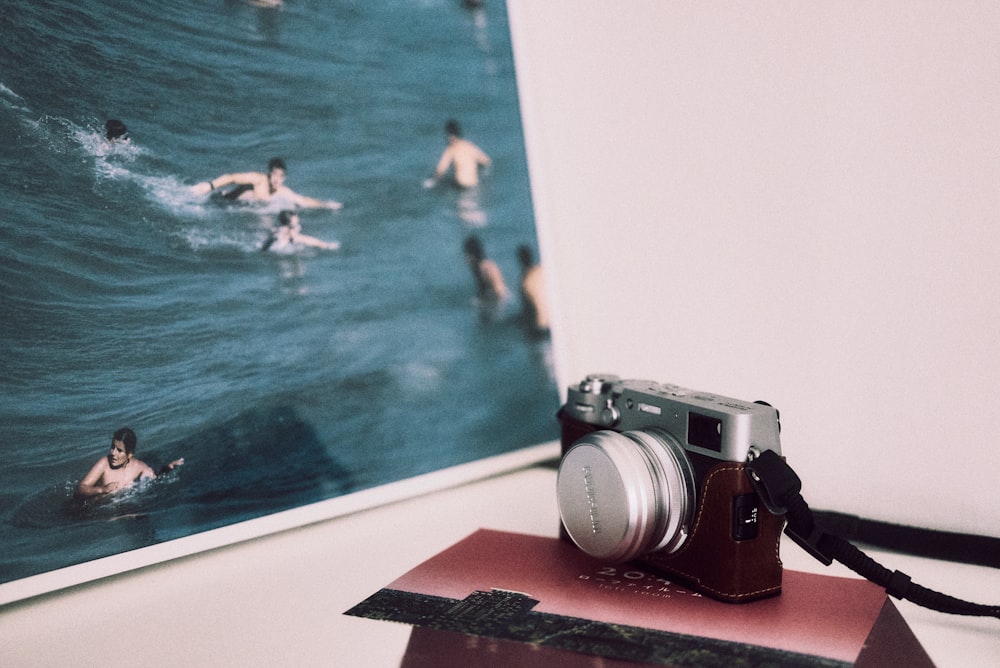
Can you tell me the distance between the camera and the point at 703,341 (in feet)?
3.41

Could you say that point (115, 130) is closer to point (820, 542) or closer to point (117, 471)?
point (117, 471)

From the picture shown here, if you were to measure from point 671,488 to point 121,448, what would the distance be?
1.87ft

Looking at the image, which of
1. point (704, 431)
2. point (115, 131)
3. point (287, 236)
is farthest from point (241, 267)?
point (704, 431)

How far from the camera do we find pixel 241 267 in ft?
2.96

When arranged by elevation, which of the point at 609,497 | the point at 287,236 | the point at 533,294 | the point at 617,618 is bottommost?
the point at 617,618

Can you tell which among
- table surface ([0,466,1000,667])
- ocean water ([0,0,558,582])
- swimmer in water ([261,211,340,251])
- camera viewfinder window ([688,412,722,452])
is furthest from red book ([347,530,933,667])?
swimmer in water ([261,211,340,251])

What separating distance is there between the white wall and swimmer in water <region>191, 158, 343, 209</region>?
420 mm

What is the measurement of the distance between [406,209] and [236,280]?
10.2 inches

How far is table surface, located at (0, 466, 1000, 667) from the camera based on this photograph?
2.19 feet

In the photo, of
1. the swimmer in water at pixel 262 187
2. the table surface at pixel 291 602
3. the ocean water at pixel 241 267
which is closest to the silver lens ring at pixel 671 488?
the table surface at pixel 291 602

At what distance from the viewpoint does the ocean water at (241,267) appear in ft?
2.57

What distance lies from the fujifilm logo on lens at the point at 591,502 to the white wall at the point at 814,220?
0.35 metres

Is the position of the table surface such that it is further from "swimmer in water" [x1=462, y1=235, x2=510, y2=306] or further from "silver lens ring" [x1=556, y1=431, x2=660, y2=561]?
"swimmer in water" [x1=462, y1=235, x2=510, y2=306]

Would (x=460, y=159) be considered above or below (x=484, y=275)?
above
